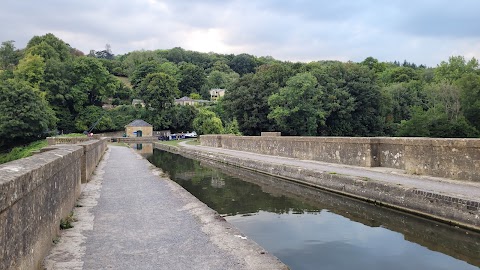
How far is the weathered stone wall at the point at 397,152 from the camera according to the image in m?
11.7

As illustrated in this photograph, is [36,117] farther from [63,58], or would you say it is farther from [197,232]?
[197,232]

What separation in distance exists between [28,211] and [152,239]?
2.70 m

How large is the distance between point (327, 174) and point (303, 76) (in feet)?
111

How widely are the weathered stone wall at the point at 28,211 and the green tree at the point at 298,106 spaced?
40.5m

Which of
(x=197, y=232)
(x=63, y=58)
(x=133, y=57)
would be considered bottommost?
(x=197, y=232)

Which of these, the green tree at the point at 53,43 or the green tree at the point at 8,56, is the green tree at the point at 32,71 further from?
the green tree at the point at 8,56

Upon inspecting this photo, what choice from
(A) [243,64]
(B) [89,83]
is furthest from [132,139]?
(A) [243,64]

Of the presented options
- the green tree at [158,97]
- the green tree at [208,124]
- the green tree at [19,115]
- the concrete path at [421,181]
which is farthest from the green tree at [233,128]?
the concrete path at [421,181]

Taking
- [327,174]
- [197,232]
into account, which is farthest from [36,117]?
[197,232]

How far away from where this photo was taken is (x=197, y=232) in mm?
7465

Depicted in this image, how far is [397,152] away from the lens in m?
15.3

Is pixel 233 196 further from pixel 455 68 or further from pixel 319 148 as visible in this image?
pixel 455 68

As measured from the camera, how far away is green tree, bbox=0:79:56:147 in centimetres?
4675

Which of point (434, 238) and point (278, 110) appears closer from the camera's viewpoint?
point (434, 238)
